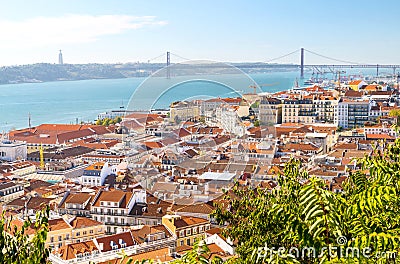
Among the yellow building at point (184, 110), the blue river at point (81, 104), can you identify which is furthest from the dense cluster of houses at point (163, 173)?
the blue river at point (81, 104)

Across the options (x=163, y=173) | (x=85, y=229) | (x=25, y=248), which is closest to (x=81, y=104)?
(x=85, y=229)

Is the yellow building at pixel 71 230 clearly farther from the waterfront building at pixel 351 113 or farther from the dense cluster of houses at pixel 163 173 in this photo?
the waterfront building at pixel 351 113

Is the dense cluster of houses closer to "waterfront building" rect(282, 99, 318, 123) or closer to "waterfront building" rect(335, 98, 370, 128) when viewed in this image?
"waterfront building" rect(335, 98, 370, 128)

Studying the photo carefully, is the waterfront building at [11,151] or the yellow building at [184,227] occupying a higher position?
the yellow building at [184,227]

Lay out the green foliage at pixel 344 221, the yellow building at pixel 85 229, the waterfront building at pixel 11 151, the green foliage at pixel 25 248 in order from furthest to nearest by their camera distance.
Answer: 1. the waterfront building at pixel 11 151
2. the yellow building at pixel 85 229
3. the green foliage at pixel 25 248
4. the green foliage at pixel 344 221

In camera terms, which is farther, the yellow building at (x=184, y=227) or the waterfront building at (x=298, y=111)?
the waterfront building at (x=298, y=111)

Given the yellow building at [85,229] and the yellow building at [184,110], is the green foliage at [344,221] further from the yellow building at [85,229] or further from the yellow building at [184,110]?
the yellow building at [85,229]

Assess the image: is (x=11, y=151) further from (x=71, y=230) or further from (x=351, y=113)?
(x=351, y=113)

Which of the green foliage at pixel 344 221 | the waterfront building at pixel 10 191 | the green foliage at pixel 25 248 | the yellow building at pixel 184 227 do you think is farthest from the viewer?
the waterfront building at pixel 10 191

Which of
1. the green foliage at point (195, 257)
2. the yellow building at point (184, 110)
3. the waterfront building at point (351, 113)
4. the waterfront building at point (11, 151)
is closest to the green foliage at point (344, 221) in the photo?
the green foliage at point (195, 257)
